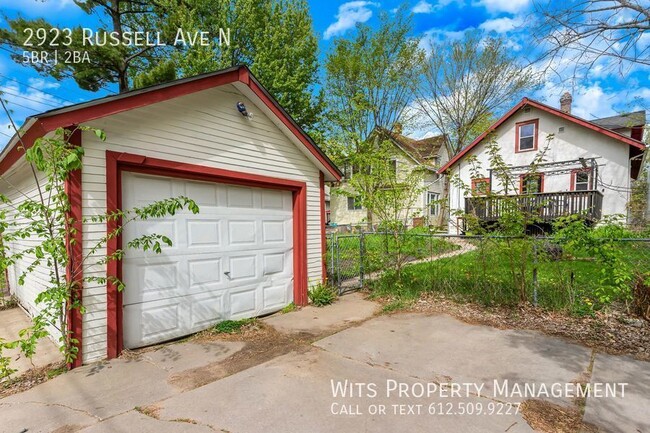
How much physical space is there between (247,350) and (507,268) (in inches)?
175

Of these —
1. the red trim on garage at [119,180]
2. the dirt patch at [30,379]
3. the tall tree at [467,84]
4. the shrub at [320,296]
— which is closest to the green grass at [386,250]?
the shrub at [320,296]

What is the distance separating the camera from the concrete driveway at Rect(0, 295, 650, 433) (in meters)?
2.43

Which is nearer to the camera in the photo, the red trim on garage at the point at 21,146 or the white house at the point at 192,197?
the red trim on garage at the point at 21,146

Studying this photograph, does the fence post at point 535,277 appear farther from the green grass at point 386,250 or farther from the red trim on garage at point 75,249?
the red trim on garage at point 75,249

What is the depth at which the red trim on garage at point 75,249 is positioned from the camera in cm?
336

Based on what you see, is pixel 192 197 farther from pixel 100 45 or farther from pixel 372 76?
pixel 372 76

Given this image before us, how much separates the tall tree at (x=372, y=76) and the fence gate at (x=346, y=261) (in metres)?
10.7

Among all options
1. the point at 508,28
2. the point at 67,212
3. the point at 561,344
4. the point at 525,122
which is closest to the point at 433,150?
the point at 525,122

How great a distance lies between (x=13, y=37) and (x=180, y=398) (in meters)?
13.1

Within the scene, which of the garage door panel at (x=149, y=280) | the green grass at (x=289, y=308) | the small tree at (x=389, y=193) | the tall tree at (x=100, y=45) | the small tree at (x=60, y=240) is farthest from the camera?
the tall tree at (x=100, y=45)

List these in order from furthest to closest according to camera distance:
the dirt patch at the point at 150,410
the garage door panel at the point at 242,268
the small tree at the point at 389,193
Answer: the small tree at the point at 389,193 → the garage door panel at the point at 242,268 → the dirt patch at the point at 150,410

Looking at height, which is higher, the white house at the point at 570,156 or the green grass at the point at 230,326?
the white house at the point at 570,156

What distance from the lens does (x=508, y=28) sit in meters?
4.77

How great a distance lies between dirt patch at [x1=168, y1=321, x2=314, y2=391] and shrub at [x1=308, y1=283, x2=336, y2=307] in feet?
4.15
